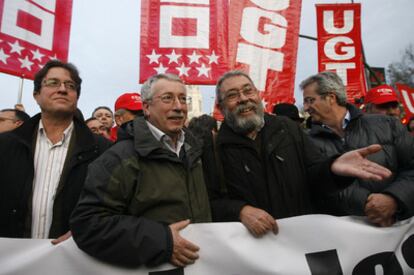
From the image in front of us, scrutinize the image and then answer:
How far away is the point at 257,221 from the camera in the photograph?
1857 millimetres

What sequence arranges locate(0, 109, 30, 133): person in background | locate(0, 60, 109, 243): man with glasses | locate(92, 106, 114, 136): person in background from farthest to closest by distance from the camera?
locate(92, 106, 114, 136): person in background, locate(0, 109, 30, 133): person in background, locate(0, 60, 109, 243): man with glasses

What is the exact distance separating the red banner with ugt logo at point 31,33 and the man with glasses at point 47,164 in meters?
1.72

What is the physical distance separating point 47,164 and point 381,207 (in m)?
2.07

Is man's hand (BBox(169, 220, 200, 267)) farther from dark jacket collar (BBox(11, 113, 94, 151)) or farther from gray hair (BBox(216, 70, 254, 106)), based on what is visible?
gray hair (BBox(216, 70, 254, 106))

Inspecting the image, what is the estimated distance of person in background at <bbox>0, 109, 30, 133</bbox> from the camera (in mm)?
3283

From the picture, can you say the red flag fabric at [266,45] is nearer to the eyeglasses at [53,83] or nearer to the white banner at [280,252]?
the eyeglasses at [53,83]

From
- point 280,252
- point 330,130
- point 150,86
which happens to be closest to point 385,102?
point 330,130

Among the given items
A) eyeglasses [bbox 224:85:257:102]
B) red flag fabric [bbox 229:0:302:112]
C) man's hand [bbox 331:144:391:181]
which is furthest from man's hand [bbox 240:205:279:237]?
red flag fabric [bbox 229:0:302:112]

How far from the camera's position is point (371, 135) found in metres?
2.33

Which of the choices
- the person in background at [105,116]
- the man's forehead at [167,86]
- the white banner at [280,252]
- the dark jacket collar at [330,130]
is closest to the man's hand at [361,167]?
the white banner at [280,252]

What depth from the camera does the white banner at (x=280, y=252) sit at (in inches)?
70.3

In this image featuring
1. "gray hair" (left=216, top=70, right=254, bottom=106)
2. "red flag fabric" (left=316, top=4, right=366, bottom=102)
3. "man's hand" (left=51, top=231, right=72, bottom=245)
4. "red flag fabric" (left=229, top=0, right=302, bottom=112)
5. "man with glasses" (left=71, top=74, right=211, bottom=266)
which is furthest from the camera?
"red flag fabric" (left=316, top=4, right=366, bottom=102)

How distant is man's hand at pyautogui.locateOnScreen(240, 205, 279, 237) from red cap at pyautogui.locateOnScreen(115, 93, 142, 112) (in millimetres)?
2252

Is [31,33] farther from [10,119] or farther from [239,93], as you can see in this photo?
[239,93]
